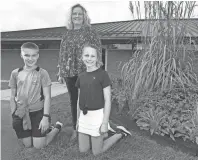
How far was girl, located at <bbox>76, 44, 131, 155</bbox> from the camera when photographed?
244 centimetres

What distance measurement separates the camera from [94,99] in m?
2.47

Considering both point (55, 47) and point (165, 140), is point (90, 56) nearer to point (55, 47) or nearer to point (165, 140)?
point (165, 140)

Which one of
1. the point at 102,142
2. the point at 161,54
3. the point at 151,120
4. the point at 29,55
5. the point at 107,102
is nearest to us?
the point at 107,102

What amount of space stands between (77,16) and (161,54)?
192 cm

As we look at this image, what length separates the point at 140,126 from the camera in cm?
319

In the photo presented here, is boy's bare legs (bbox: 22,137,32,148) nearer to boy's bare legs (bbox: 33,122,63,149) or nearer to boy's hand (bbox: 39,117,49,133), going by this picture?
boy's bare legs (bbox: 33,122,63,149)

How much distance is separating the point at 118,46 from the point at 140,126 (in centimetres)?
810

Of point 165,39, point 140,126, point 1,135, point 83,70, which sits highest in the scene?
point 165,39

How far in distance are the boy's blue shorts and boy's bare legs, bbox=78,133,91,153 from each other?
537 mm

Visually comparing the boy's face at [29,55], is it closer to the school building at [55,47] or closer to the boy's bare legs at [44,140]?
the boy's bare legs at [44,140]

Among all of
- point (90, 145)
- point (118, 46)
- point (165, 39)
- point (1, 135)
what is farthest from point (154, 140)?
point (118, 46)

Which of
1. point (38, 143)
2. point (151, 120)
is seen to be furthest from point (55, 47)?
point (151, 120)

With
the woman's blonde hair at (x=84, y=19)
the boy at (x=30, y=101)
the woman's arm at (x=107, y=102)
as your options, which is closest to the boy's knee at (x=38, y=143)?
the boy at (x=30, y=101)

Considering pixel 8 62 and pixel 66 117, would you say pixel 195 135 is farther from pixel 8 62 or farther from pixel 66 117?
pixel 8 62
